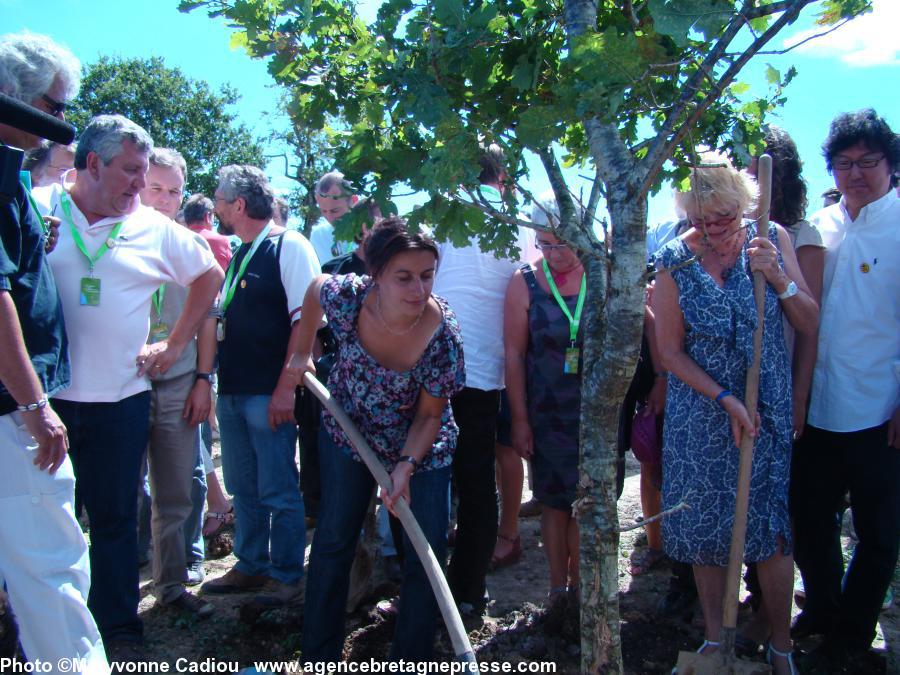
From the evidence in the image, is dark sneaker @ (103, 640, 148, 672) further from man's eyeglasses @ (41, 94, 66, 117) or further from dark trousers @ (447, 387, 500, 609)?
man's eyeglasses @ (41, 94, 66, 117)

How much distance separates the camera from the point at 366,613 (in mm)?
3629

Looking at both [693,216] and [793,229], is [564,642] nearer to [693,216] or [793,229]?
[693,216]

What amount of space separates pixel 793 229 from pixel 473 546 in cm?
212

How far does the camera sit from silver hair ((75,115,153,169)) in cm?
316

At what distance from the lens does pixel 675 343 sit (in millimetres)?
3145

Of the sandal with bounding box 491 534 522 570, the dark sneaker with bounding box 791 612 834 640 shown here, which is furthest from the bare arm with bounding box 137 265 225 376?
the dark sneaker with bounding box 791 612 834 640

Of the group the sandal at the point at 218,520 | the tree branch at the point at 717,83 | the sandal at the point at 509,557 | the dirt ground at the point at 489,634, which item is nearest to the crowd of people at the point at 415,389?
the dirt ground at the point at 489,634

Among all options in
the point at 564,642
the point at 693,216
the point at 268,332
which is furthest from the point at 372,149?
the point at 564,642

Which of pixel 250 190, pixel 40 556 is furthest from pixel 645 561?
pixel 40 556

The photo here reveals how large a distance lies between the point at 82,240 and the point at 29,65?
31.4 inches

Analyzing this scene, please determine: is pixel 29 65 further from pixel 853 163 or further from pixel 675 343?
pixel 853 163

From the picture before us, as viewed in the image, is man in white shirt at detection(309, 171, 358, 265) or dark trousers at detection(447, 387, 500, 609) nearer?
dark trousers at detection(447, 387, 500, 609)

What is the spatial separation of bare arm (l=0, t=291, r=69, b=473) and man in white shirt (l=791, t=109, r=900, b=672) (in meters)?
3.04

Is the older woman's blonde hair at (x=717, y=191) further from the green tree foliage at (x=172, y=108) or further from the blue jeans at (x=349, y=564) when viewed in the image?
the green tree foliage at (x=172, y=108)
